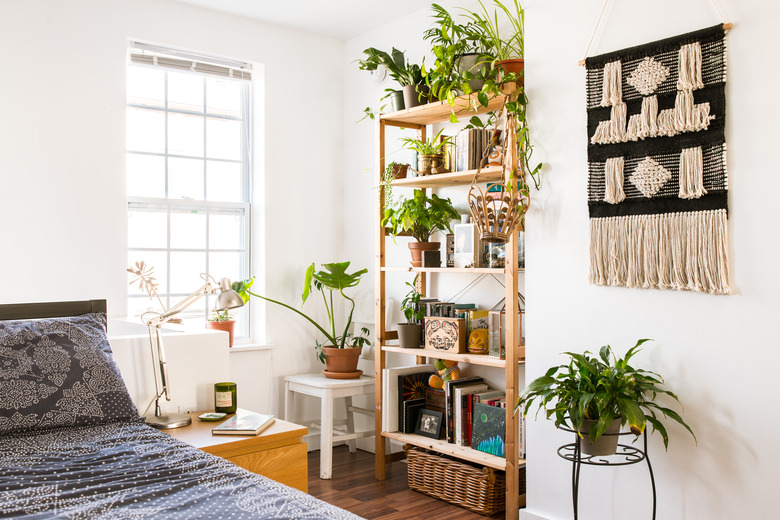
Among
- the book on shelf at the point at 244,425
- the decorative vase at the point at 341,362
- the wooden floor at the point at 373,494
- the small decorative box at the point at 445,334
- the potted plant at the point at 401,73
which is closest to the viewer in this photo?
the book on shelf at the point at 244,425

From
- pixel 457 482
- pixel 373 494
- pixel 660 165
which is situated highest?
pixel 660 165

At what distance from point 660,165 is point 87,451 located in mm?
2092

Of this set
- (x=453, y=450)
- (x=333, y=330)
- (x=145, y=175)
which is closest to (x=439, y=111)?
(x=333, y=330)

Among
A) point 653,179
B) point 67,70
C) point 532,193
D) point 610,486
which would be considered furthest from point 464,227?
point 67,70

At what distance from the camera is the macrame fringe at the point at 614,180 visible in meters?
2.59

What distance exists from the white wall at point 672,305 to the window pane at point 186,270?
7.10 ft

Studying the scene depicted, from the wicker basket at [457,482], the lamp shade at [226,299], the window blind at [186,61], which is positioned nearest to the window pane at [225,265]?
the window blind at [186,61]

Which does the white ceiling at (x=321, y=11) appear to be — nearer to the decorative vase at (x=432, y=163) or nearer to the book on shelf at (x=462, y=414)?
the decorative vase at (x=432, y=163)

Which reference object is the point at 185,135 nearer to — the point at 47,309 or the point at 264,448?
the point at 47,309

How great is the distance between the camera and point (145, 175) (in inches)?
160

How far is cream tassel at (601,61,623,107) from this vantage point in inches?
102

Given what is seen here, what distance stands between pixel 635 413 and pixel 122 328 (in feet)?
8.36

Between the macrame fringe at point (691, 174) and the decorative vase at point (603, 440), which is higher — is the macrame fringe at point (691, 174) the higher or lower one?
the higher one

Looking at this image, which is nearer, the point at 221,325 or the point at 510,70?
the point at 510,70
